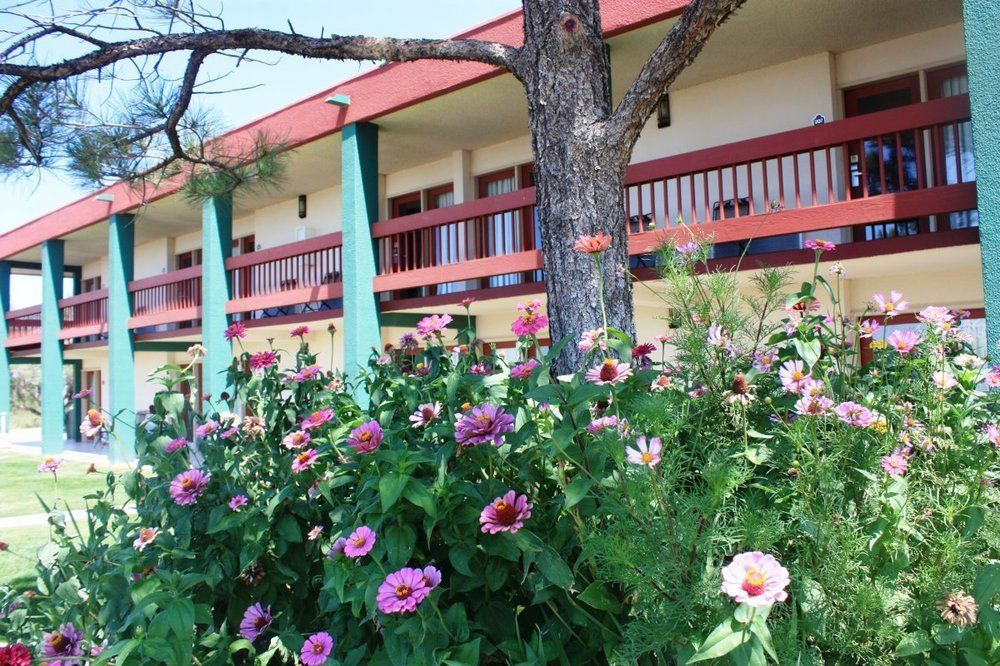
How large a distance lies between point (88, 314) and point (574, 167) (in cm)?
1797

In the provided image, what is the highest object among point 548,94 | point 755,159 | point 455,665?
point 755,159

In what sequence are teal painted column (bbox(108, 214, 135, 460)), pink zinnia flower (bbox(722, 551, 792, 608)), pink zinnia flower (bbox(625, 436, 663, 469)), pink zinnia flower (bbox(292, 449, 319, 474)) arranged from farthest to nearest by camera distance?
teal painted column (bbox(108, 214, 135, 460)) < pink zinnia flower (bbox(292, 449, 319, 474)) < pink zinnia flower (bbox(625, 436, 663, 469)) < pink zinnia flower (bbox(722, 551, 792, 608))

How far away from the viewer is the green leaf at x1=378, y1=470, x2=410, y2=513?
1.62m

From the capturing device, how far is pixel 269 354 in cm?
294

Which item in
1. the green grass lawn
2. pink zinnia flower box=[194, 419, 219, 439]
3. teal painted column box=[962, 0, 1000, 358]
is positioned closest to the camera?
pink zinnia flower box=[194, 419, 219, 439]

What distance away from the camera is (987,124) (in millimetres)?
5629

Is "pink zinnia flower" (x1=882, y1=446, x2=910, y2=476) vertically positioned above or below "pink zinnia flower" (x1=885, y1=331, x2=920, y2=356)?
below

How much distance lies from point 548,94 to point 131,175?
3285 mm

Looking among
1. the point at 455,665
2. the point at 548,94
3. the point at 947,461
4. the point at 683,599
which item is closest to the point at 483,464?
the point at 455,665

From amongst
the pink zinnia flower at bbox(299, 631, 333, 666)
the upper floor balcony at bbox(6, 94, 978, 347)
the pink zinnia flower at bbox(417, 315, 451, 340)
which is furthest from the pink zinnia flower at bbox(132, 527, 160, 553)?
the upper floor balcony at bbox(6, 94, 978, 347)

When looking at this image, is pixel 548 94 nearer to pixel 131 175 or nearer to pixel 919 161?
pixel 131 175

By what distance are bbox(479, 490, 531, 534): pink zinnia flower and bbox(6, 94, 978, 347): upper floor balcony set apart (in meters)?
2.31

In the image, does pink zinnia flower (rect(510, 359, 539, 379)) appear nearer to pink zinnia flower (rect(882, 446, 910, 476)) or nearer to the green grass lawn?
pink zinnia flower (rect(882, 446, 910, 476))

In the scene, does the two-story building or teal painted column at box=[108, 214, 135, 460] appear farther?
teal painted column at box=[108, 214, 135, 460]
